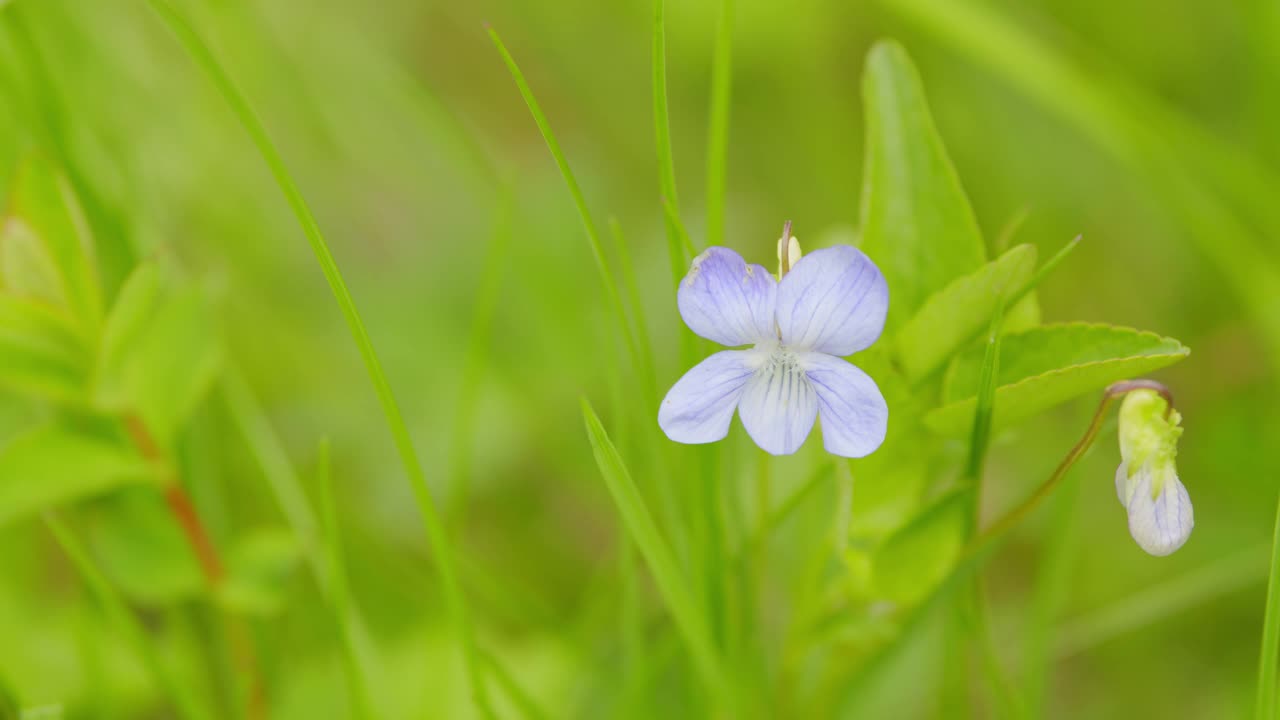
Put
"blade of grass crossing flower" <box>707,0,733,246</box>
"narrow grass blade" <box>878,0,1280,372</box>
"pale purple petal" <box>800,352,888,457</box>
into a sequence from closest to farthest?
"pale purple petal" <box>800,352,888,457</box> < "blade of grass crossing flower" <box>707,0,733,246</box> < "narrow grass blade" <box>878,0,1280,372</box>

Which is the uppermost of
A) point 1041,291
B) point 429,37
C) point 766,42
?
point 429,37

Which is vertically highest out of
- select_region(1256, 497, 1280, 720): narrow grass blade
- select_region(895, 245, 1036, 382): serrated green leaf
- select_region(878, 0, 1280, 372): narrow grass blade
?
select_region(878, 0, 1280, 372): narrow grass blade

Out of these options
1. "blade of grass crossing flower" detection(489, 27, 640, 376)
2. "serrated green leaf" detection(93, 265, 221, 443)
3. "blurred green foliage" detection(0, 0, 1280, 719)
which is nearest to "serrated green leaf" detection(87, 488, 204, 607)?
"blurred green foliage" detection(0, 0, 1280, 719)

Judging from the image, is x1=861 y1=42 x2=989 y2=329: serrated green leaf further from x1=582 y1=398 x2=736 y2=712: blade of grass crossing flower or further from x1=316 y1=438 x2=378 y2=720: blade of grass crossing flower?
x1=316 y1=438 x2=378 y2=720: blade of grass crossing flower

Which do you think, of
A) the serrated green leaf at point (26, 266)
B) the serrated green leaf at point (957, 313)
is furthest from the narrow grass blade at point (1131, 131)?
the serrated green leaf at point (26, 266)

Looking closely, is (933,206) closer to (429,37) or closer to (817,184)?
(817,184)

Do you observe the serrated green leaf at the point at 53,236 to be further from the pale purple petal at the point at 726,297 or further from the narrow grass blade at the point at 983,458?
the narrow grass blade at the point at 983,458

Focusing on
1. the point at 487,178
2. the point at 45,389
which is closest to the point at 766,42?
the point at 487,178
